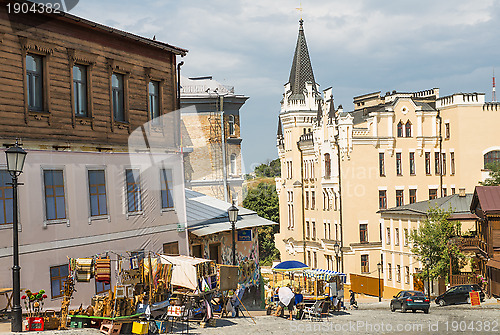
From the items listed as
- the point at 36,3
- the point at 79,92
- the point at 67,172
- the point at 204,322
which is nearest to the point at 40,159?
the point at 67,172

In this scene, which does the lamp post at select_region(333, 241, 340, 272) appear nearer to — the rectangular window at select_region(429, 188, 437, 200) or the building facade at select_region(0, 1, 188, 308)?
the rectangular window at select_region(429, 188, 437, 200)

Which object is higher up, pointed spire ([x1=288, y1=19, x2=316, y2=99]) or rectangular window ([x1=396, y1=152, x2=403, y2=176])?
pointed spire ([x1=288, y1=19, x2=316, y2=99])

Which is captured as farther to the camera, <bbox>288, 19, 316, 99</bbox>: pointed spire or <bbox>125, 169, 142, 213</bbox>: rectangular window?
<bbox>288, 19, 316, 99</bbox>: pointed spire

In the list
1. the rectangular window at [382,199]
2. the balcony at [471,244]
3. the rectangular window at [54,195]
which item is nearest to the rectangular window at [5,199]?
the rectangular window at [54,195]

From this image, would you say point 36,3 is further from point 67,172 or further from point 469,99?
point 469,99

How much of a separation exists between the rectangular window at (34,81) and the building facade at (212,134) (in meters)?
44.2

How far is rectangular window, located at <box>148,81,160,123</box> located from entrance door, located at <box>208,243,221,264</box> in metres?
7.69

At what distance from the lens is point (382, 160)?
68.2 metres

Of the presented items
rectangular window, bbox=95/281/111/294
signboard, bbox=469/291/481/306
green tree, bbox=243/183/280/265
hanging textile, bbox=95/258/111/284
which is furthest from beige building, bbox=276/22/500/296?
hanging textile, bbox=95/258/111/284

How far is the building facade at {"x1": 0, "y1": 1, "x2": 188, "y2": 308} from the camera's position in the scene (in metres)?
21.2

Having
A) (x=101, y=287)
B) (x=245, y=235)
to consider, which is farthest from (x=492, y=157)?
(x=101, y=287)

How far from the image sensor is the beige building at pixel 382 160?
67.4 metres

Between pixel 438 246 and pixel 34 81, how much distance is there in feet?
111

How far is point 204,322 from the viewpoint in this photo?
2156 cm
